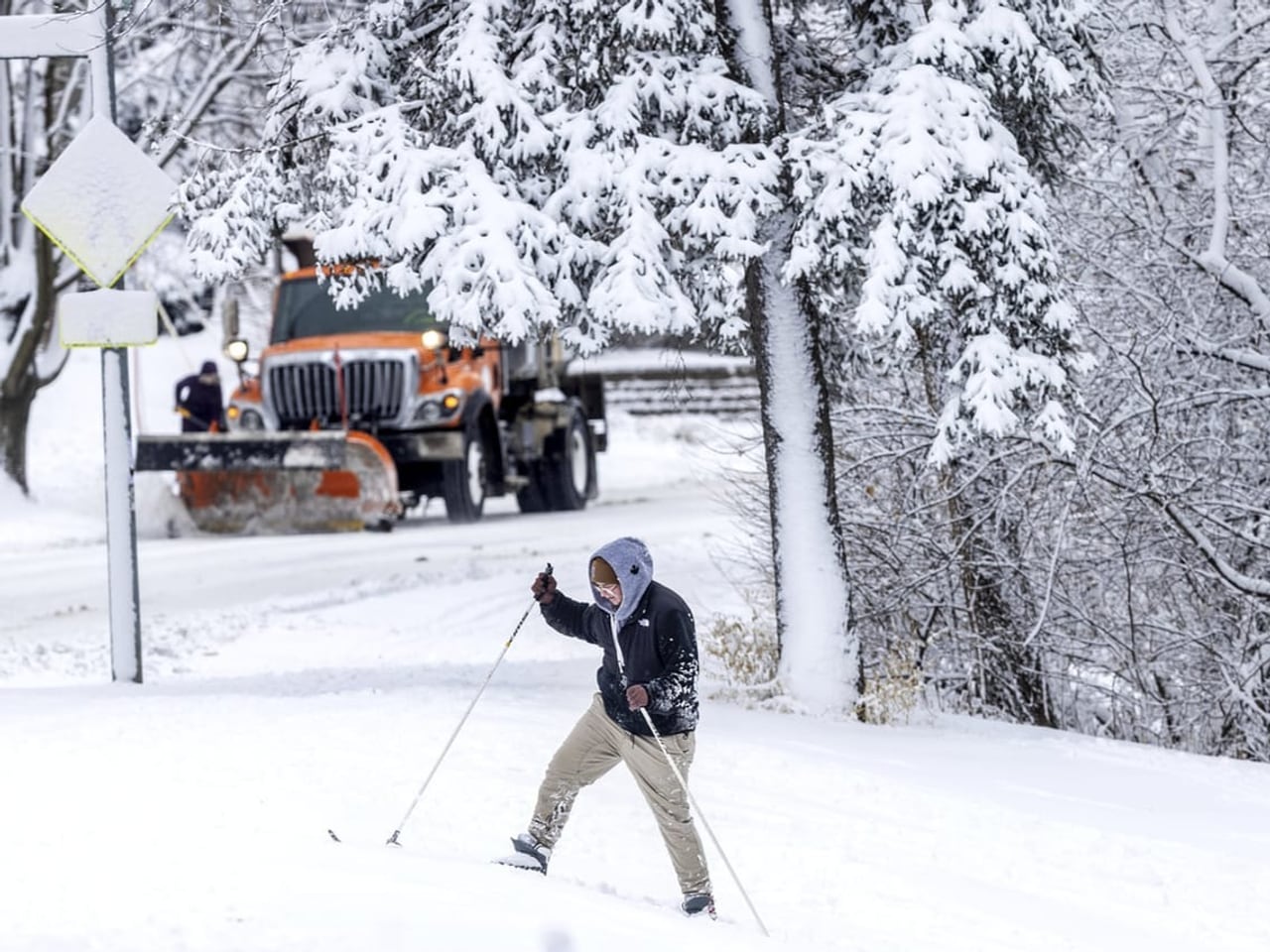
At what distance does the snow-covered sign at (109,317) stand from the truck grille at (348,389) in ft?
28.9

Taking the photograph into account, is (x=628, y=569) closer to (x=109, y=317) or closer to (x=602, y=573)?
(x=602, y=573)

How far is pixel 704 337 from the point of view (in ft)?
32.3

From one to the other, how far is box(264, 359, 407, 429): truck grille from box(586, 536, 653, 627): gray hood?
11924 millimetres

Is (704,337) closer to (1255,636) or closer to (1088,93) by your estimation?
(1088,93)

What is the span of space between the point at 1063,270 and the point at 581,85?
2827 millimetres

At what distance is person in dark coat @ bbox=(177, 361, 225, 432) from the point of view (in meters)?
17.7

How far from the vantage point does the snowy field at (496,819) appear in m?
4.64

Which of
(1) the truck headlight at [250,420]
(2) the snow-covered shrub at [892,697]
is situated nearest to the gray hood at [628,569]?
(2) the snow-covered shrub at [892,697]

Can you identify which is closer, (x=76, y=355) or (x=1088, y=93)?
(x=1088, y=93)

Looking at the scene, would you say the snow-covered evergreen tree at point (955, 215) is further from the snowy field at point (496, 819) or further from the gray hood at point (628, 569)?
the gray hood at point (628, 569)

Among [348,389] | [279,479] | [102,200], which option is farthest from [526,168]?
[348,389]

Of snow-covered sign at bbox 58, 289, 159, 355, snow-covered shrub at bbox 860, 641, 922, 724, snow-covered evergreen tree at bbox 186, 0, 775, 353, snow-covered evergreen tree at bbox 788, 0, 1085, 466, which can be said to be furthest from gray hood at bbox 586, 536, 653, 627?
snow-covered shrub at bbox 860, 641, 922, 724

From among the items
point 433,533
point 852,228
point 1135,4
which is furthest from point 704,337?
point 433,533

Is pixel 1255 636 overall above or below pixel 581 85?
below
